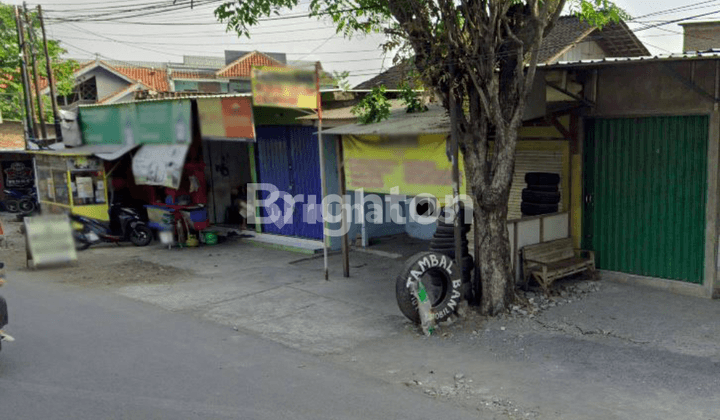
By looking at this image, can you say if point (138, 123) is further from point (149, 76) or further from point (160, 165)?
point (149, 76)

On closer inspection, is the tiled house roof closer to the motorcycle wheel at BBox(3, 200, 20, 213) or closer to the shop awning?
the motorcycle wheel at BBox(3, 200, 20, 213)

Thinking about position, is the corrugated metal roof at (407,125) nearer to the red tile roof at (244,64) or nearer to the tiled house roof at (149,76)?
the red tile roof at (244,64)

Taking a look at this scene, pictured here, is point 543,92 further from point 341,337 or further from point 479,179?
point 341,337

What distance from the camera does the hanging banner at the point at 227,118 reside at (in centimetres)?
1421

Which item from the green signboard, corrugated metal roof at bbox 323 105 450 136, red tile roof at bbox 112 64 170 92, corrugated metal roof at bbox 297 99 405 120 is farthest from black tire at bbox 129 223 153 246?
red tile roof at bbox 112 64 170 92

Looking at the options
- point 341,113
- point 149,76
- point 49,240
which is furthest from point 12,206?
point 149,76

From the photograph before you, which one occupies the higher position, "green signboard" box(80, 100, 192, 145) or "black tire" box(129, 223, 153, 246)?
"green signboard" box(80, 100, 192, 145)

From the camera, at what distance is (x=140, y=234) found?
16.5m

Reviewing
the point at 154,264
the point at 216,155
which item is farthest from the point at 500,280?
the point at 216,155

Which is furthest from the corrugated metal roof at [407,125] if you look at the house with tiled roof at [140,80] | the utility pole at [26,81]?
the house with tiled roof at [140,80]

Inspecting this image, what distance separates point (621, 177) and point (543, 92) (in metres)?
2.00

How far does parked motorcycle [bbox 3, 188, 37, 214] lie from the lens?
23.8m

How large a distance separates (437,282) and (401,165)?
2335 mm

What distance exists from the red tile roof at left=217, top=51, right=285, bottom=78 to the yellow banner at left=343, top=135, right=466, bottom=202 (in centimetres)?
2967
